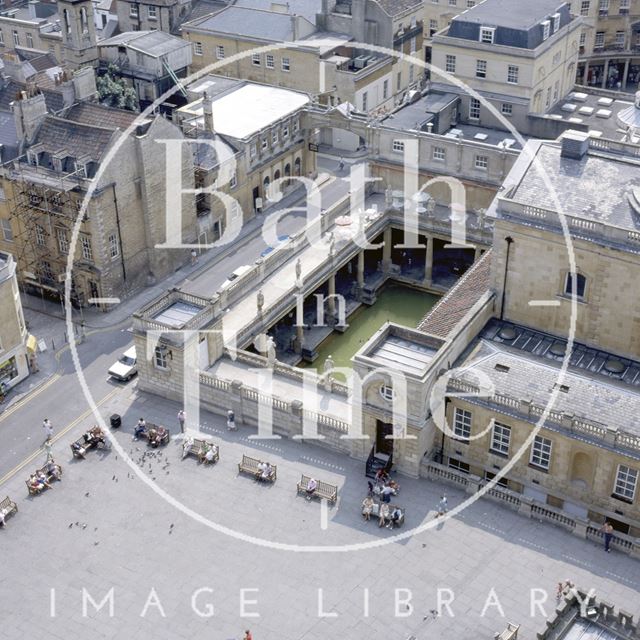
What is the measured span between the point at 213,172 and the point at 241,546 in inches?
1525

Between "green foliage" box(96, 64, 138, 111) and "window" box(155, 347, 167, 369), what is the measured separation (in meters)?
40.2

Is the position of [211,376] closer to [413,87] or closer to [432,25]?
[413,87]

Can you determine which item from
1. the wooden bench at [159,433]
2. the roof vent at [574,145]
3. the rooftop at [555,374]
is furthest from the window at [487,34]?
the wooden bench at [159,433]

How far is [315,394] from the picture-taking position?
Result: 209ft

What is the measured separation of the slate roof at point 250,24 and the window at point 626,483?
6677 cm

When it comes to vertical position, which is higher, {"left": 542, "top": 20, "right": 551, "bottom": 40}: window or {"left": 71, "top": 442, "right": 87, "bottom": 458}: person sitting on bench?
{"left": 542, "top": 20, "right": 551, "bottom": 40}: window

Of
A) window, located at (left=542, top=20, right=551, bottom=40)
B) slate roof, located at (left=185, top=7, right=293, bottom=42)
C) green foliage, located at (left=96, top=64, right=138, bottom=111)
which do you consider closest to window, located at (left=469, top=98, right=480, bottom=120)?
window, located at (left=542, top=20, right=551, bottom=40)

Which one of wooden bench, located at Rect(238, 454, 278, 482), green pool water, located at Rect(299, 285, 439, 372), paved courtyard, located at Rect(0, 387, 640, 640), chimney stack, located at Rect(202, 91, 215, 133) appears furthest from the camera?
chimney stack, located at Rect(202, 91, 215, 133)

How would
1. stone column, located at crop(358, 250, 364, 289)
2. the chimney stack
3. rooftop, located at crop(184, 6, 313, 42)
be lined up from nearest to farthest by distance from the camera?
stone column, located at crop(358, 250, 364, 289)
the chimney stack
rooftop, located at crop(184, 6, 313, 42)

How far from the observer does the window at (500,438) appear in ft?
190

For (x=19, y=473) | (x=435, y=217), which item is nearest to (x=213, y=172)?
(x=435, y=217)

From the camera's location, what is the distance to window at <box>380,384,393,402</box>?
5747cm

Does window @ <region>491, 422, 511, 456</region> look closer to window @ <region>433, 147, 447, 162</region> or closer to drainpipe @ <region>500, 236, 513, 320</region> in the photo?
drainpipe @ <region>500, 236, 513, 320</region>

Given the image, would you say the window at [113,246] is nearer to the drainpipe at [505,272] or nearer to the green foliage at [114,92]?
the green foliage at [114,92]
